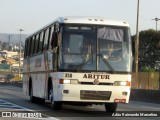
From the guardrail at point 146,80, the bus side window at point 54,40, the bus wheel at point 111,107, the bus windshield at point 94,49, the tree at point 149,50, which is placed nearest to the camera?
the bus windshield at point 94,49

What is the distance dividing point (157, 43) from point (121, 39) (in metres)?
65.7

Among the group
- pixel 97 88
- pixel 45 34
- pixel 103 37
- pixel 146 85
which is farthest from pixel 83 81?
pixel 146 85

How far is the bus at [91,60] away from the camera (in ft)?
57.8

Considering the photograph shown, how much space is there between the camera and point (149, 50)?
8369 cm

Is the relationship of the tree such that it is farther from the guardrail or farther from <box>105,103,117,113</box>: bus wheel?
<box>105,103,117,113</box>: bus wheel

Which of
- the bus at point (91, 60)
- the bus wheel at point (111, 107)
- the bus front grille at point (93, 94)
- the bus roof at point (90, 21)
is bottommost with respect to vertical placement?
the bus wheel at point (111, 107)

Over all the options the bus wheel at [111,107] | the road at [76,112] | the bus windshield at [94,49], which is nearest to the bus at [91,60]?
the bus windshield at [94,49]

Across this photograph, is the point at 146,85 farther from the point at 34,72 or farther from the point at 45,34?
the point at 45,34

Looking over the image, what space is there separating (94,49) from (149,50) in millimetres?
66733

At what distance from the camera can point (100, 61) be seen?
17797 mm

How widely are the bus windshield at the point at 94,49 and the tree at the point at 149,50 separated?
62.9 meters

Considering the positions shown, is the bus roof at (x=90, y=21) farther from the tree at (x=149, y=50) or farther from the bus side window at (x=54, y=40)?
the tree at (x=149, y=50)

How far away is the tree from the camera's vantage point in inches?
3232

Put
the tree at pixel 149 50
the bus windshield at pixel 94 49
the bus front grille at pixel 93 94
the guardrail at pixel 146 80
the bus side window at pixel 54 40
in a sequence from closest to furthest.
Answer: the bus front grille at pixel 93 94
the bus windshield at pixel 94 49
the bus side window at pixel 54 40
the guardrail at pixel 146 80
the tree at pixel 149 50
